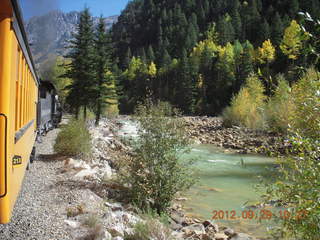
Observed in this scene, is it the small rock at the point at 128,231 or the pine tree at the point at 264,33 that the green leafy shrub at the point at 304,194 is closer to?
the small rock at the point at 128,231

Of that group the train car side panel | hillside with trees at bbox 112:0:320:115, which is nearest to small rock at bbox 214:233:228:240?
the train car side panel

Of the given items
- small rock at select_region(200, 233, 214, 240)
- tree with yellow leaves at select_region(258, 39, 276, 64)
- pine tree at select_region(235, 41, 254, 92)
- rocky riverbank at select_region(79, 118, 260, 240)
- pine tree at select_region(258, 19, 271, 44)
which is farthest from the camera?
pine tree at select_region(258, 19, 271, 44)

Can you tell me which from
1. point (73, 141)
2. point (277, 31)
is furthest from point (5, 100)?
point (277, 31)

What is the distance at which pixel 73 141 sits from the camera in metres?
10.9

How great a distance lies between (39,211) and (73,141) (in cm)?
566

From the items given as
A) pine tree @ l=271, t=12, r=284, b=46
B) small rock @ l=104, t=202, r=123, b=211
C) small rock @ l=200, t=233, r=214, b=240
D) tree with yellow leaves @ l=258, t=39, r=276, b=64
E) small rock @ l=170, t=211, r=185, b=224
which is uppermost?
pine tree @ l=271, t=12, r=284, b=46

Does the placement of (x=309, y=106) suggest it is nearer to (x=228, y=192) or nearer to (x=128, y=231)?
(x=128, y=231)

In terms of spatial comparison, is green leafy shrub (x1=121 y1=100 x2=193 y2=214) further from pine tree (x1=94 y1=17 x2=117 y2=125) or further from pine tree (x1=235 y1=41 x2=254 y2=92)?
pine tree (x1=235 y1=41 x2=254 y2=92)

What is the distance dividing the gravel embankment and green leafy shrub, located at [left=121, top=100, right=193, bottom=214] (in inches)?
62.6

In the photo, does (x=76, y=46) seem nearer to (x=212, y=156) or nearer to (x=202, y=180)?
(x=212, y=156)

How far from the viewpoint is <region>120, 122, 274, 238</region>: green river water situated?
700cm

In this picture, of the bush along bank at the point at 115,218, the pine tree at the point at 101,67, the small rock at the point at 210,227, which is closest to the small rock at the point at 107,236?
the bush along bank at the point at 115,218

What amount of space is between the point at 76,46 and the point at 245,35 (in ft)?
223

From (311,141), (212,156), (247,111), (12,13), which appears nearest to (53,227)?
(12,13)
